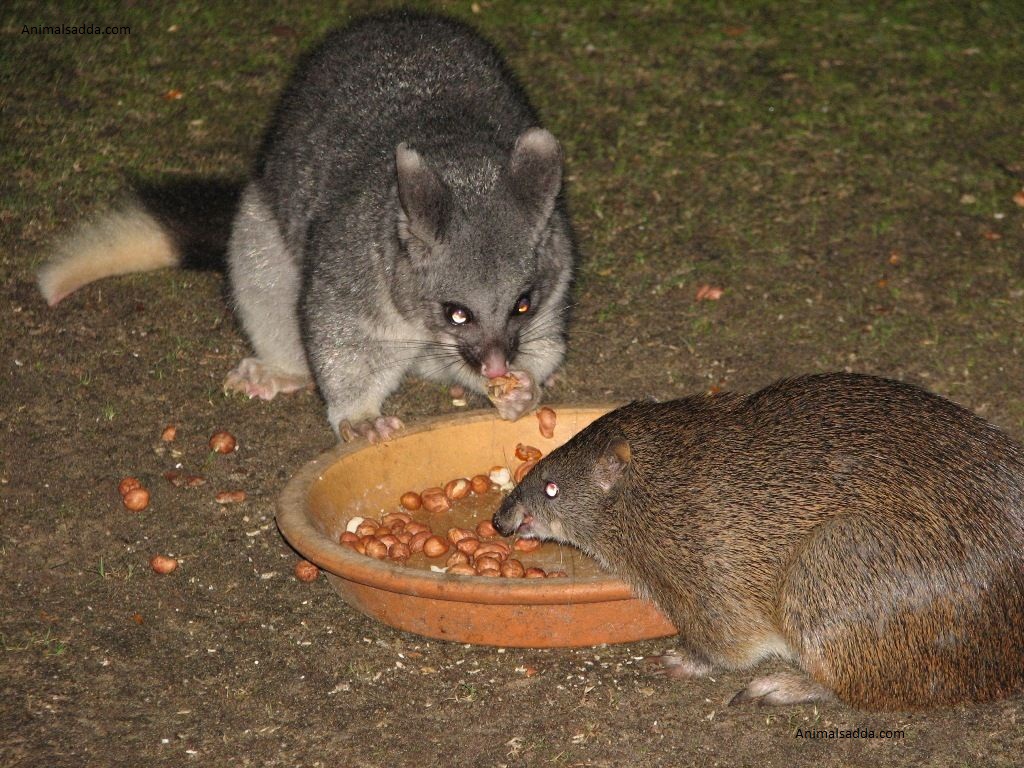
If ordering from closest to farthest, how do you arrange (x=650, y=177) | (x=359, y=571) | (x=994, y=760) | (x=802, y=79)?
(x=994, y=760)
(x=359, y=571)
(x=650, y=177)
(x=802, y=79)

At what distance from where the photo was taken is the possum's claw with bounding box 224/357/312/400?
23.2ft

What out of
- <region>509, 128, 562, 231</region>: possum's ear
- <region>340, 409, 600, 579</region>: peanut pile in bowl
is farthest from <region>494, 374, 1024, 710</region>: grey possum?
<region>509, 128, 562, 231</region>: possum's ear

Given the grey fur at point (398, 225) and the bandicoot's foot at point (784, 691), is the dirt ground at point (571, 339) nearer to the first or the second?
the bandicoot's foot at point (784, 691)

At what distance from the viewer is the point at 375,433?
6.14 meters

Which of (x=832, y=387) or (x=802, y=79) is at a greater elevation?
(x=832, y=387)

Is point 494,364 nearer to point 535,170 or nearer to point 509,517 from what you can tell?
point 509,517

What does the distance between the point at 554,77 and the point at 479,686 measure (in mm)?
5883

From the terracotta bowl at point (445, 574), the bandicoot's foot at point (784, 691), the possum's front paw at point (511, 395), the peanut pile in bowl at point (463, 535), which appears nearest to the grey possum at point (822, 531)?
the bandicoot's foot at point (784, 691)

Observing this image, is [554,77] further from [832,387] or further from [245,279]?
[832,387]

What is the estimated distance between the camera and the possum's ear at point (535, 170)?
575cm

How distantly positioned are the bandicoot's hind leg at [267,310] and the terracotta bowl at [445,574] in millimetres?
1290

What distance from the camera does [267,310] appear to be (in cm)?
712

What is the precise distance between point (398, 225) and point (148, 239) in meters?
2.04

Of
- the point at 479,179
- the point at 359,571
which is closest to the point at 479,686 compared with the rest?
the point at 359,571
